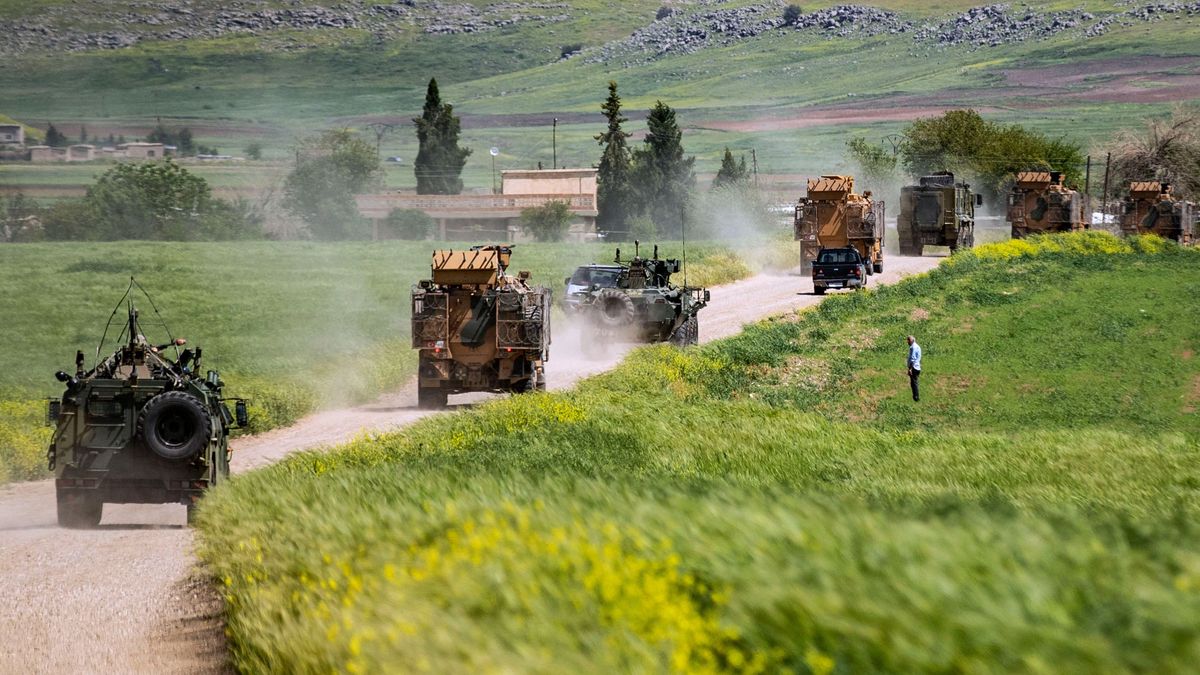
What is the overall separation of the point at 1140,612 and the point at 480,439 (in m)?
14.1

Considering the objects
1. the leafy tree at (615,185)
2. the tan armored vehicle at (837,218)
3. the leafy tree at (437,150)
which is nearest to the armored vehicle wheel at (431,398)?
the tan armored vehicle at (837,218)

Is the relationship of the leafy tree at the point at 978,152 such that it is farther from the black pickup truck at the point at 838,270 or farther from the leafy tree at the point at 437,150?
the black pickup truck at the point at 838,270

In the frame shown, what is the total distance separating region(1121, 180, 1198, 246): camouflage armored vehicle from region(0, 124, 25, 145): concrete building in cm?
6025

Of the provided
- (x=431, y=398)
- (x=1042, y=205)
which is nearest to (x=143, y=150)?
(x=1042, y=205)

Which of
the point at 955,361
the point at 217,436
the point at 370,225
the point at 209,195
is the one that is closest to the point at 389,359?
the point at 955,361

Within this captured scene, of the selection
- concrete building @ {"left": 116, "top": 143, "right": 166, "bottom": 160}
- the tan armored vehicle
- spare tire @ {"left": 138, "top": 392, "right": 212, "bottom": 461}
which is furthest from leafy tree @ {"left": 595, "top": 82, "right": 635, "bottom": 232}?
spare tire @ {"left": 138, "top": 392, "right": 212, "bottom": 461}

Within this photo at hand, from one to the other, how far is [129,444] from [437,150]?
12517cm

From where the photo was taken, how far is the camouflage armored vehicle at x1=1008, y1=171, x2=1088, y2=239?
259ft

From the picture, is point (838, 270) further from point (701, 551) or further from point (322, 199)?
point (322, 199)

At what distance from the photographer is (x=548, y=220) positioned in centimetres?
11669

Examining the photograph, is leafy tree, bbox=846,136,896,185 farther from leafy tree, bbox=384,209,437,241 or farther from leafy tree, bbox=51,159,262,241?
leafy tree, bbox=51,159,262,241

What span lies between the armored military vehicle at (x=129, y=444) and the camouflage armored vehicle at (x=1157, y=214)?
72760 millimetres

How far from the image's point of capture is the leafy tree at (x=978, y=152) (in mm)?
119188

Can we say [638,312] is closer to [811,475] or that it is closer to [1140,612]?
[811,475]
